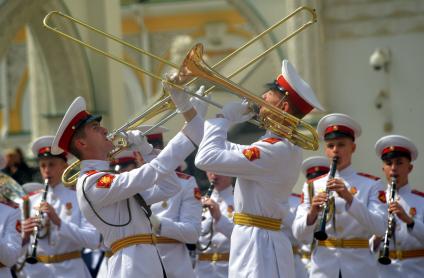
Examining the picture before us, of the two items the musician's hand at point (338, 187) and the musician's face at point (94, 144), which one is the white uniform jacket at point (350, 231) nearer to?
the musician's hand at point (338, 187)

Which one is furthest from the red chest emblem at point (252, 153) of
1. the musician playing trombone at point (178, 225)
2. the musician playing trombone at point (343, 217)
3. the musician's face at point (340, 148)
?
the musician's face at point (340, 148)

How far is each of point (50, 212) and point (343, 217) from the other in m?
2.72

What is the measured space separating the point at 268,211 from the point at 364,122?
27.1 feet

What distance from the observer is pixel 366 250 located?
37.6ft

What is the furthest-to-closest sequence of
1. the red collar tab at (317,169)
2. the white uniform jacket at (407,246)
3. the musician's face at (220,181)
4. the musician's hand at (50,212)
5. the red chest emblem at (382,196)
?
the red collar tab at (317,169)
the musician's face at (220,181)
the musician's hand at (50,212)
the white uniform jacket at (407,246)
the red chest emblem at (382,196)

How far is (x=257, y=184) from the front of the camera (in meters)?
9.45

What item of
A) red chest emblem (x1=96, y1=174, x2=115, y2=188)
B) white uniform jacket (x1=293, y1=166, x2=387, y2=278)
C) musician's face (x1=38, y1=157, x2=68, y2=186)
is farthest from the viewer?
musician's face (x1=38, y1=157, x2=68, y2=186)

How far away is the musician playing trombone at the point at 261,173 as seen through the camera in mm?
9289

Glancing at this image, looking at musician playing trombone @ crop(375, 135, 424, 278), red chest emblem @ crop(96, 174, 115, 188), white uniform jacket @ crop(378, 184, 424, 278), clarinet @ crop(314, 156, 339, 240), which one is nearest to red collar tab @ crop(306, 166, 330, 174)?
musician playing trombone @ crop(375, 135, 424, 278)

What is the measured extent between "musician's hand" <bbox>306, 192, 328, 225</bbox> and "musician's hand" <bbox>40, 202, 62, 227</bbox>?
2.55 m

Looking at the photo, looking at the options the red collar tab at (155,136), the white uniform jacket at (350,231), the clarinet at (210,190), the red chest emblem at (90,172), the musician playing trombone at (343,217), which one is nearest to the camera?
the red chest emblem at (90,172)

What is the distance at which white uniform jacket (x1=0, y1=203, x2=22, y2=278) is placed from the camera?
38.1ft

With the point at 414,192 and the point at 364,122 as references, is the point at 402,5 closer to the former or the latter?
the point at 364,122

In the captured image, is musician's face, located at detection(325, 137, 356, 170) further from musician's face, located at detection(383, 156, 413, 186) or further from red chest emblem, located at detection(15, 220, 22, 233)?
red chest emblem, located at detection(15, 220, 22, 233)
